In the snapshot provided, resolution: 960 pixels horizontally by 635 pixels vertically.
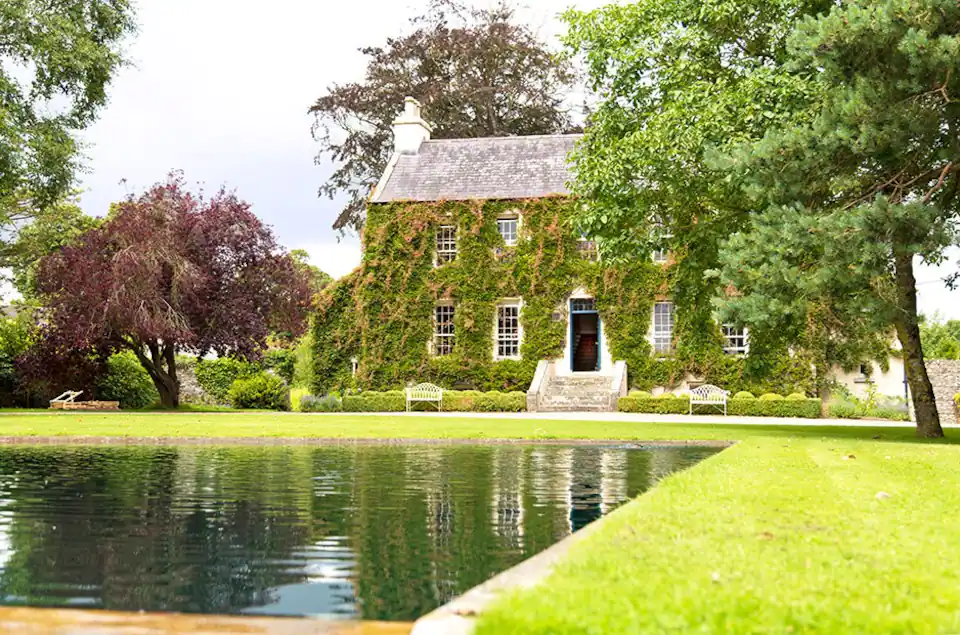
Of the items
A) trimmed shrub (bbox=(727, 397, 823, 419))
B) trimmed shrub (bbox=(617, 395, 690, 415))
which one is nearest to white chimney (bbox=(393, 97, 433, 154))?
trimmed shrub (bbox=(617, 395, 690, 415))

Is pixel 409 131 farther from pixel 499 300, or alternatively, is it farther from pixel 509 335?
pixel 509 335

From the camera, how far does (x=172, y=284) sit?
26797 millimetres

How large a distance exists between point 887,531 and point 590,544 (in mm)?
1711

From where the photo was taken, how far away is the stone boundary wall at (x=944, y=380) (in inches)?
1161

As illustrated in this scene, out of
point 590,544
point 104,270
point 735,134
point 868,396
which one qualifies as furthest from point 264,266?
point 590,544

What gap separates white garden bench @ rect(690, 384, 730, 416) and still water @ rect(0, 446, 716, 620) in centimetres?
1508

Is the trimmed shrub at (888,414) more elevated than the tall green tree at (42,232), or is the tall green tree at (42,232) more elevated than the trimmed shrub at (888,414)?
the tall green tree at (42,232)

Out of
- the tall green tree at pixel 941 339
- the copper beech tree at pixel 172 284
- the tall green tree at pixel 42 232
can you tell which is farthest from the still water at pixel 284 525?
the tall green tree at pixel 941 339

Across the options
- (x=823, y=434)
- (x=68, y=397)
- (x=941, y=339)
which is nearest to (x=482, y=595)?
(x=823, y=434)

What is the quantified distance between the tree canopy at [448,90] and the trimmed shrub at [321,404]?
38.1ft

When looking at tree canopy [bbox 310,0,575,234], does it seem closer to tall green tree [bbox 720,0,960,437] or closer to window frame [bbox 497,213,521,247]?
window frame [bbox 497,213,521,247]

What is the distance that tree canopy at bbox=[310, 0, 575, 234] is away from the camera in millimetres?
38188

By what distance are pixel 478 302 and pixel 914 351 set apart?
688 inches

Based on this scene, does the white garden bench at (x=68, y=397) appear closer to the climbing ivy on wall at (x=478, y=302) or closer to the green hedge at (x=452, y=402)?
the climbing ivy on wall at (x=478, y=302)
